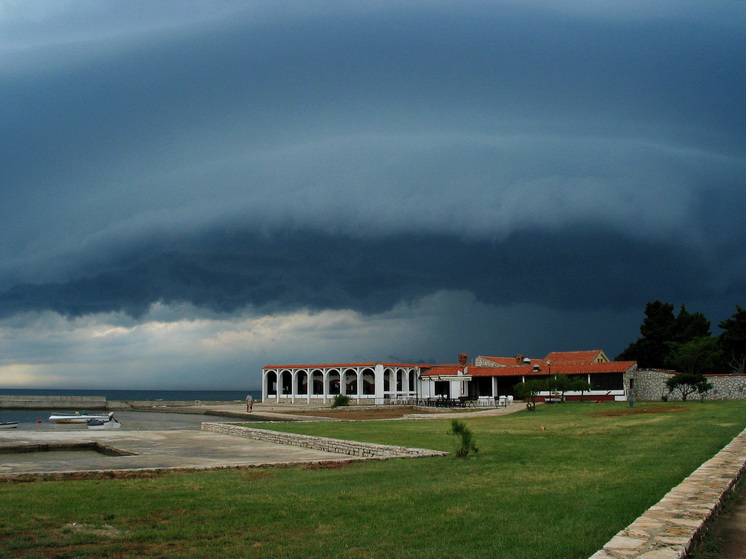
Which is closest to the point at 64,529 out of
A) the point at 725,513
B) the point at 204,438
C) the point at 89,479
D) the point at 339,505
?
the point at 339,505

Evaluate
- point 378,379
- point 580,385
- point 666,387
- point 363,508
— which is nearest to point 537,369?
Result: point 580,385

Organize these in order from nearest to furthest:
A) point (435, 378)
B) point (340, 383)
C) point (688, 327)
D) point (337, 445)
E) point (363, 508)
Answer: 1. point (363, 508)
2. point (337, 445)
3. point (435, 378)
4. point (340, 383)
5. point (688, 327)

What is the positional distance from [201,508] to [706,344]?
58524 millimetres

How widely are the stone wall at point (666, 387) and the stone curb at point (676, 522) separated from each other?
43334 millimetres

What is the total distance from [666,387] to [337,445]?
40.4m

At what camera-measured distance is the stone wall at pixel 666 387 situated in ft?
149

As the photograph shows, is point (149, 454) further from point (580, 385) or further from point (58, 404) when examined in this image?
point (58, 404)

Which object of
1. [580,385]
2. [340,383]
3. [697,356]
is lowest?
[340,383]

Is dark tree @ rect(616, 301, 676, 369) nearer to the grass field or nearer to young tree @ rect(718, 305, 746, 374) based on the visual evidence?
young tree @ rect(718, 305, 746, 374)

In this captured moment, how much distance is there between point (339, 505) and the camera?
7.91 meters

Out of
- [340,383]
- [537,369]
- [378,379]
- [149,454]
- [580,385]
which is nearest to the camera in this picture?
[149,454]

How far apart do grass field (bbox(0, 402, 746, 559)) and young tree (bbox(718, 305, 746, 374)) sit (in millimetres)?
58473

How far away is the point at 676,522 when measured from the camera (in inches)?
208

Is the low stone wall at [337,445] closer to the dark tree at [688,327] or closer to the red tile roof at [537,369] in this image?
the red tile roof at [537,369]
